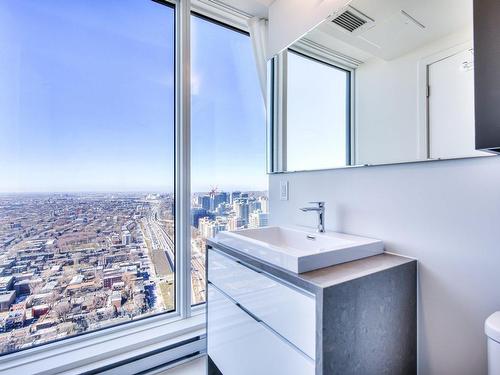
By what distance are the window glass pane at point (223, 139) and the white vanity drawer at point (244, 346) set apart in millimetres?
678

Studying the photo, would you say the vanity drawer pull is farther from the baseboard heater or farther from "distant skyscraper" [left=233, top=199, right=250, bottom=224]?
"distant skyscraper" [left=233, top=199, right=250, bottom=224]

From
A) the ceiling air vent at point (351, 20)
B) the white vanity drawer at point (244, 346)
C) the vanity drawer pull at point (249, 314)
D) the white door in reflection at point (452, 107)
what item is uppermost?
the ceiling air vent at point (351, 20)

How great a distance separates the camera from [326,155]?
150cm

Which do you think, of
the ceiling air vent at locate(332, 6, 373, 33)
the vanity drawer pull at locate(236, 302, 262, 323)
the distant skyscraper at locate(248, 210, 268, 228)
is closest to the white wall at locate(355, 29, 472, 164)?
the ceiling air vent at locate(332, 6, 373, 33)

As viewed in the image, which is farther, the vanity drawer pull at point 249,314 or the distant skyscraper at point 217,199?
the distant skyscraper at point 217,199

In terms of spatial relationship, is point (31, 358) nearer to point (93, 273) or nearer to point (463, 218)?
point (93, 273)

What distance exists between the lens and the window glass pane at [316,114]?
1.43m

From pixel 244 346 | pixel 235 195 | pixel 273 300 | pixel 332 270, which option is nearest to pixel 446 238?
pixel 332 270

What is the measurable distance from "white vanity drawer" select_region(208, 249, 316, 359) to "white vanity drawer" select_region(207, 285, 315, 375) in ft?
0.14

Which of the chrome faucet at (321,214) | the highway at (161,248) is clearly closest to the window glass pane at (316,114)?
the chrome faucet at (321,214)

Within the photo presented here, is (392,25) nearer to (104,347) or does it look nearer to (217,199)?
(217,199)

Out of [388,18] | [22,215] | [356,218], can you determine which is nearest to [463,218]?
[356,218]

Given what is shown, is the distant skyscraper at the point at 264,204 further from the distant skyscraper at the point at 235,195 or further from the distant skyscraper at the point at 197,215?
the distant skyscraper at the point at 197,215

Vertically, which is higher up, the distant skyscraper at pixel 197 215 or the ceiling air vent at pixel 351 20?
the ceiling air vent at pixel 351 20
